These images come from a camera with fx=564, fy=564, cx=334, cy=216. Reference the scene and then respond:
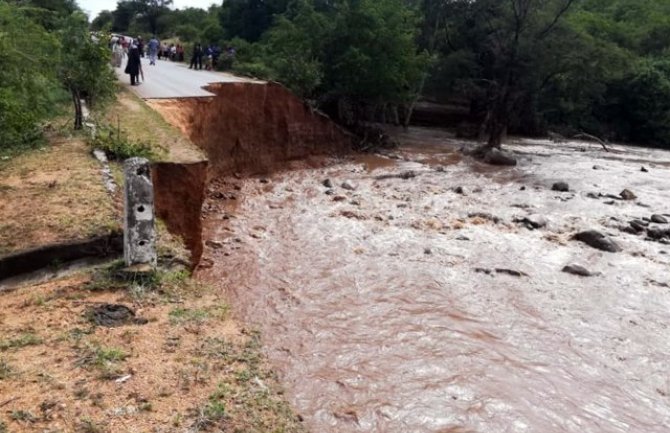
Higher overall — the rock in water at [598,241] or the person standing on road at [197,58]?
the person standing on road at [197,58]

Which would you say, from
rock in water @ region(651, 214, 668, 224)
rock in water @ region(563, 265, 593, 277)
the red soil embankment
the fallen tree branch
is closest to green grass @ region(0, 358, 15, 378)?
the red soil embankment

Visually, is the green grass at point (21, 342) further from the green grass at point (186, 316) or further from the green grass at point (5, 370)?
the green grass at point (186, 316)

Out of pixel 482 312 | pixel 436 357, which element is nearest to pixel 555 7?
pixel 482 312

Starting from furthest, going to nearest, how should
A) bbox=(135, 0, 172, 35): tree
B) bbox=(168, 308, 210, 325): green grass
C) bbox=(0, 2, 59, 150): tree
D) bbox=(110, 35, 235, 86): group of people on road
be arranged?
bbox=(135, 0, 172, 35): tree < bbox=(110, 35, 235, 86): group of people on road < bbox=(0, 2, 59, 150): tree < bbox=(168, 308, 210, 325): green grass

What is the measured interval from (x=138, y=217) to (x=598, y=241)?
446 inches

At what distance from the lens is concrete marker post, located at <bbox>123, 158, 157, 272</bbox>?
6914mm

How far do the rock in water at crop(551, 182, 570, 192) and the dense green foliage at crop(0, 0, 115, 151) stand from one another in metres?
15.3

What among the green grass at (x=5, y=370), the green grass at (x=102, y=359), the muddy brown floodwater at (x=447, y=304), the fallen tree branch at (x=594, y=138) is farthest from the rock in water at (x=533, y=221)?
the fallen tree branch at (x=594, y=138)

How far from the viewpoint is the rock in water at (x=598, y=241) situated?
13.7m

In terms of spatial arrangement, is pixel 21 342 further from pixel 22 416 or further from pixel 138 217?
pixel 138 217

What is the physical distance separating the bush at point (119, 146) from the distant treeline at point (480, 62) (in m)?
13.7

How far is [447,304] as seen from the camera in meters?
10.4

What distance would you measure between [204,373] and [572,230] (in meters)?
12.7

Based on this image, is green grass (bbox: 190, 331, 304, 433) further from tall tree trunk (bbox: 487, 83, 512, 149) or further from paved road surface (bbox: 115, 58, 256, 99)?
tall tree trunk (bbox: 487, 83, 512, 149)
